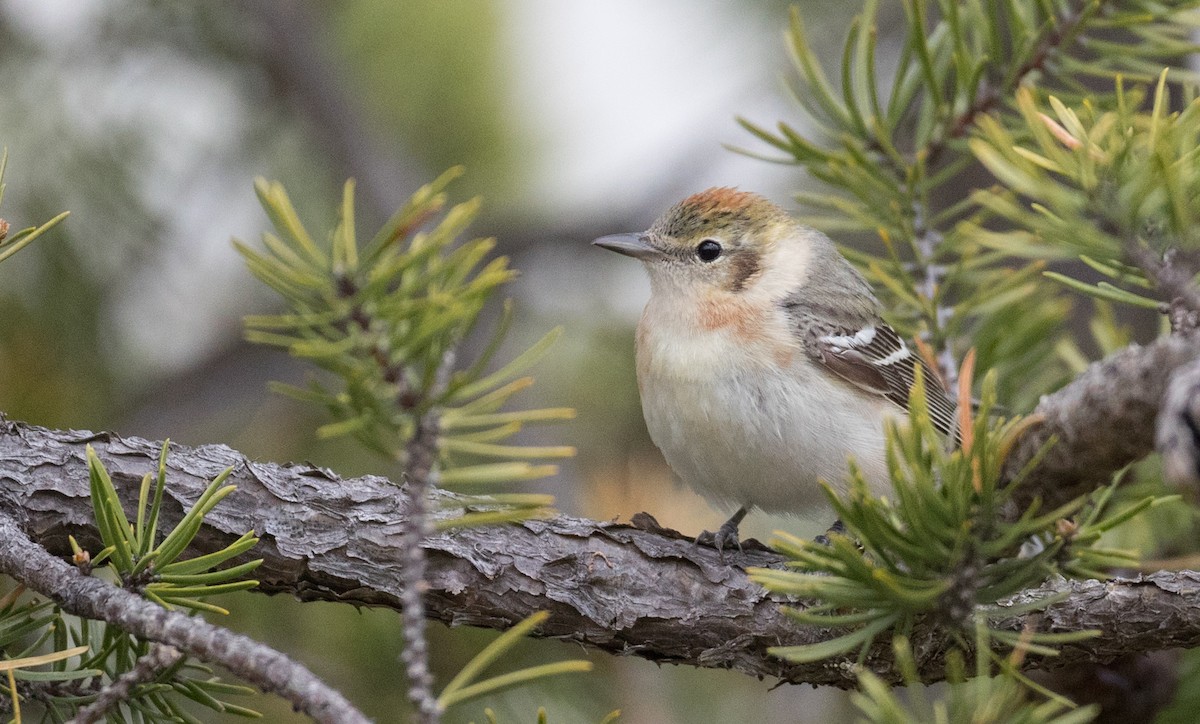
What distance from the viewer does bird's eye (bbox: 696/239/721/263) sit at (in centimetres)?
378

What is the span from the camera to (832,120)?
9.53 ft

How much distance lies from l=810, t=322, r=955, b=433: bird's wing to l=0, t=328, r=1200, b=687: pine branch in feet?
3.56

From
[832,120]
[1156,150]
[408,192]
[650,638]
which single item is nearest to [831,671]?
[650,638]

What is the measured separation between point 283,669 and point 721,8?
4.15 meters

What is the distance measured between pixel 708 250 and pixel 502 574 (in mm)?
1809

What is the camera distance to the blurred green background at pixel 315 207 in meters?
3.50

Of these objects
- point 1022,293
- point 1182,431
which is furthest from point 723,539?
point 1182,431

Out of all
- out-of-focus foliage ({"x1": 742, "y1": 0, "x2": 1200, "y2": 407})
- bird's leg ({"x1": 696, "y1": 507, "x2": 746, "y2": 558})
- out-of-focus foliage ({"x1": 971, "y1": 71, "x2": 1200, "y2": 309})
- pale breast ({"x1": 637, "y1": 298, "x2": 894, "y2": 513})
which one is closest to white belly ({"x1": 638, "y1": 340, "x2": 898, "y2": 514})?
pale breast ({"x1": 637, "y1": 298, "x2": 894, "y2": 513})

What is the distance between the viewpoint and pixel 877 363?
3525 millimetres

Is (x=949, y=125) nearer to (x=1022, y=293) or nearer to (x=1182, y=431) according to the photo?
(x=1022, y=293)

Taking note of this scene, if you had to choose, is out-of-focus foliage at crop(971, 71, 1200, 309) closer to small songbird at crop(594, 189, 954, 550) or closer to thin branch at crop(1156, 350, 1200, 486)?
thin branch at crop(1156, 350, 1200, 486)

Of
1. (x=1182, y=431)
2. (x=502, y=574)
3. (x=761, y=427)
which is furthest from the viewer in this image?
(x=761, y=427)

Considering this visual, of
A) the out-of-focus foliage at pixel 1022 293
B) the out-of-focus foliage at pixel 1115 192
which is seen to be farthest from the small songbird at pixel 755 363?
the out-of-focus foliage at pixel 1115 192

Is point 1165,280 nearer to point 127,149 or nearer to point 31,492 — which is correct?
point 31,492
